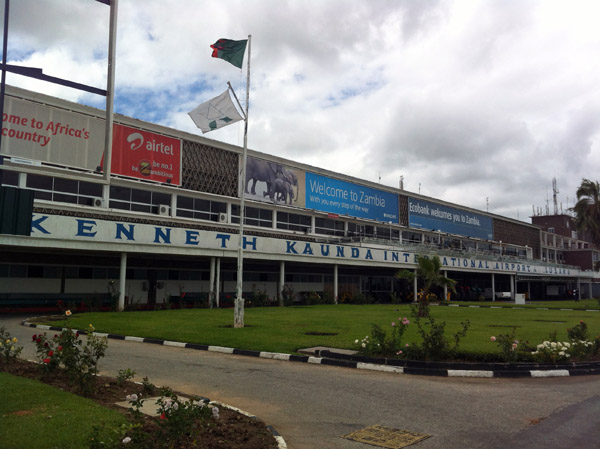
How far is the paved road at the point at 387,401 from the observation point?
603 centimetres

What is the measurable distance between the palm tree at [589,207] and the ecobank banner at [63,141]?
67145 millimetres

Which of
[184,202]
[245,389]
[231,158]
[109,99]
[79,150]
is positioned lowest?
[245,389]

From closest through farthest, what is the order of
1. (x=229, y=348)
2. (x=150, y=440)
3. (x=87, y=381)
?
(x=150, y=440) → (x=87, y=381) → (x=229, y=348)

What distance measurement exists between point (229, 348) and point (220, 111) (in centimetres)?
900

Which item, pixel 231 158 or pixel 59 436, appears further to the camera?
pixel 231 158

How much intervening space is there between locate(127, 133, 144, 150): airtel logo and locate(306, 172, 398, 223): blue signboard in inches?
671

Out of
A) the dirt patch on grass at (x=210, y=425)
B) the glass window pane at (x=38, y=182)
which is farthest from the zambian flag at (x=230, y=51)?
the glass window pane at (x=38, y=182)

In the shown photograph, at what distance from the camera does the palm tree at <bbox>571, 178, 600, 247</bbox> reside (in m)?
62.2

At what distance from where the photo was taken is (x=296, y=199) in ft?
143

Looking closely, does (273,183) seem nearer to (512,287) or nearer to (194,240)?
(194,240)

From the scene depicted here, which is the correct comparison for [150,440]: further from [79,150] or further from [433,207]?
[433,207]

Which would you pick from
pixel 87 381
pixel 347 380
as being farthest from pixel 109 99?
pixel 347 380

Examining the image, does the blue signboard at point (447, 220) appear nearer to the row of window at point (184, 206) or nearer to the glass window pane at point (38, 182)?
the row of window at point (184, 206)

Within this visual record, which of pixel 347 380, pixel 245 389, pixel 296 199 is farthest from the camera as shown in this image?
pixel 296 199
